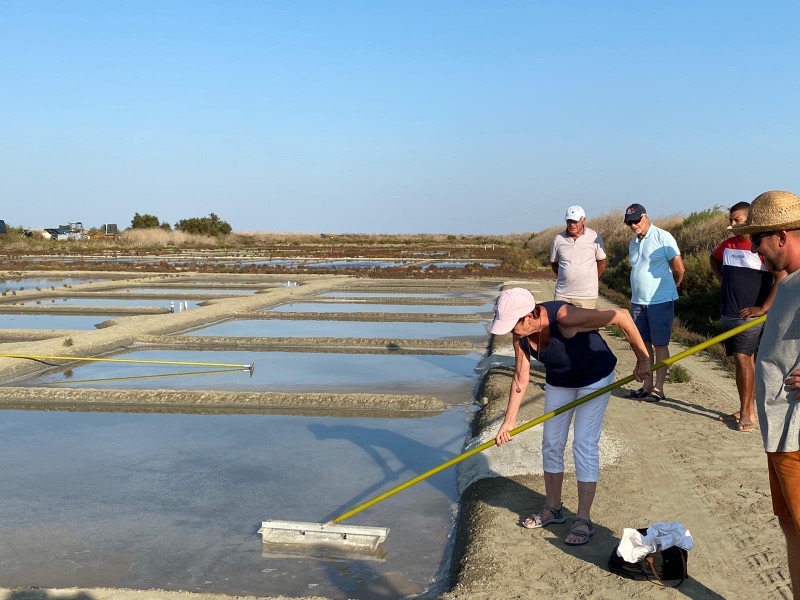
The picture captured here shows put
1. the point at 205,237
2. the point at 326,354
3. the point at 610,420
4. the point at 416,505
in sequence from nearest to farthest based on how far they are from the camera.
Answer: the point at 416,505 < the point at 610,420 < the point at 326,354 < the point at 205,237

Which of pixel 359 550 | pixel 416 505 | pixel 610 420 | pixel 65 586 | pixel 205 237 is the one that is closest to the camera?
pixel 65 586

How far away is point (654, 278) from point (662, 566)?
3428mm

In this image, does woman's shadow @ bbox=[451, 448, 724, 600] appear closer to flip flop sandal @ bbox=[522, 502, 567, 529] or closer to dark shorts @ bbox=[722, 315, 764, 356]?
flip flop sandal @ bbox=[522, 502, 567, 529]

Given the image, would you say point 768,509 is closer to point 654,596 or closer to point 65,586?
point 654,596

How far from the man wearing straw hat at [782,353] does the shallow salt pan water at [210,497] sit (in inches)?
73.4

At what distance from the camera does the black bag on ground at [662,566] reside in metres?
3.43

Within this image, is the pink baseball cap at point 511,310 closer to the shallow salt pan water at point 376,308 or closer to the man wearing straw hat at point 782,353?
the man wearing straw hat at point 782,353

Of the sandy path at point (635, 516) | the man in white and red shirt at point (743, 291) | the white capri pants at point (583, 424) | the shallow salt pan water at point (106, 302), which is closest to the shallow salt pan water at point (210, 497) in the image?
the sandy path at point (635, 516)

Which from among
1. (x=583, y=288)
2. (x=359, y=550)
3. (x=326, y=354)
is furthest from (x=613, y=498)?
(x=326, y=354)

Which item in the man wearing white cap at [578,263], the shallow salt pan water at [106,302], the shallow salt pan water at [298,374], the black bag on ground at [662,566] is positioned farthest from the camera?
the shallow salt pan water at [106,302]

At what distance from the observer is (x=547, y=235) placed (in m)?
56.6

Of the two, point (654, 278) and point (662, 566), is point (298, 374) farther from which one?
point (662, 566)

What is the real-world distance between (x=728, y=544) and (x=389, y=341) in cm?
783

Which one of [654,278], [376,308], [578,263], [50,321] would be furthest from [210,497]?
[376,308]
